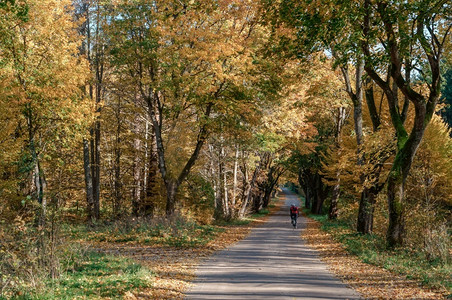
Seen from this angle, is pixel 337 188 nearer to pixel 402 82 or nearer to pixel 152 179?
pixel 152 179

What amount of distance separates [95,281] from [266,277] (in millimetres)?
4000

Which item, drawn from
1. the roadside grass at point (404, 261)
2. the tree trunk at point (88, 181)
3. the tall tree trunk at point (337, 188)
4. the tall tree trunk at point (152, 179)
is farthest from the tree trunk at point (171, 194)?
the tall tree trunk at point (337, 188)

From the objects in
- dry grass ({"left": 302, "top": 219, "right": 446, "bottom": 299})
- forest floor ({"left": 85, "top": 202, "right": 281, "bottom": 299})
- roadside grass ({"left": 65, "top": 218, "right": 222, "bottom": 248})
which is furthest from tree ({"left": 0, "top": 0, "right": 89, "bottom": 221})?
dry grass ({"left": 302, "top": 219, "right": 446, "bottom": 299})

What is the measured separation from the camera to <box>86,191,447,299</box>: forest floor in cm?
833

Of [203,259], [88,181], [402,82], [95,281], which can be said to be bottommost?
[203,259]

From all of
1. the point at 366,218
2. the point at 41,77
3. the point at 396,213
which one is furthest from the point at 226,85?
the point at 396,213

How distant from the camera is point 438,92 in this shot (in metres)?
13.2

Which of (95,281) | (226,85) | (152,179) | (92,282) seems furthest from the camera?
(152,179)

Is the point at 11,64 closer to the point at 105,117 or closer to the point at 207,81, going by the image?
the point at 207,81

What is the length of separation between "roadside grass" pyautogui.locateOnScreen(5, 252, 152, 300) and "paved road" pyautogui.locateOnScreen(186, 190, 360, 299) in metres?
1.26

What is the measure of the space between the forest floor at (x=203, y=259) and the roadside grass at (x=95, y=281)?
0.84 ft

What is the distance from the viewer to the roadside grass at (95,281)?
703cm

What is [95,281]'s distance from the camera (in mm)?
8266

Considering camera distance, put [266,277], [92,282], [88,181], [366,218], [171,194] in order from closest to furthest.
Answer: [92,282] → [266,277] → [366,218] → [171,194] → [88,181]
